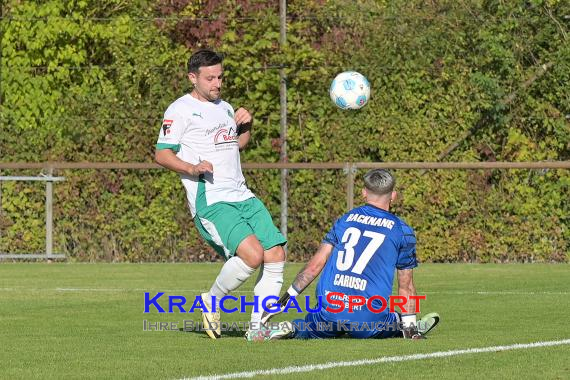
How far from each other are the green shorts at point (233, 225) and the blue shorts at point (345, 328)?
651 millimetres

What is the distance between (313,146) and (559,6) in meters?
3.98

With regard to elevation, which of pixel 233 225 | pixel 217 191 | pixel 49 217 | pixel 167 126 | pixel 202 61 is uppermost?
pixel 202 61

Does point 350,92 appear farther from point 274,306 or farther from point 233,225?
point 274,306

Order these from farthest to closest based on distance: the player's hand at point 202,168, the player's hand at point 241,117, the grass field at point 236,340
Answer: the player's hand at point 241,117 < the player's hand at point 202,168 < the grass field at point 236,340

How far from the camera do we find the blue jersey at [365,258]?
8773 mm

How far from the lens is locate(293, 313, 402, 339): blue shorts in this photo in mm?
8906

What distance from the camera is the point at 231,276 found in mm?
9375

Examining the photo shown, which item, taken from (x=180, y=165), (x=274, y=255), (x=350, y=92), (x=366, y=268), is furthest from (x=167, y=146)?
(x=350, y=92)

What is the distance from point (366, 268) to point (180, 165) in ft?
4.74

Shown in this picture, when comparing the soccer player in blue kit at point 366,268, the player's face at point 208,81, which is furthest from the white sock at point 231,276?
the player's face at point 208,81

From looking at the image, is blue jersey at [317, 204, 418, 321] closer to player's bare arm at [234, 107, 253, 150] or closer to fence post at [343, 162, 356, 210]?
player's bare arm at [234, 107, 253, 150]

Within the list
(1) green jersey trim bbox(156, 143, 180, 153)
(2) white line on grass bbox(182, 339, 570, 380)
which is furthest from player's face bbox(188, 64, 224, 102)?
(2) white line on grass bbox(182, 339, 570, 380)

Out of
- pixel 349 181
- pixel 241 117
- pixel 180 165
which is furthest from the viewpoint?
pixel 349 181

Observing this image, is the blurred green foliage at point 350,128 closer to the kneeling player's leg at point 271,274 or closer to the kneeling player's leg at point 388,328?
the kneeling player's leg at point 271,274
